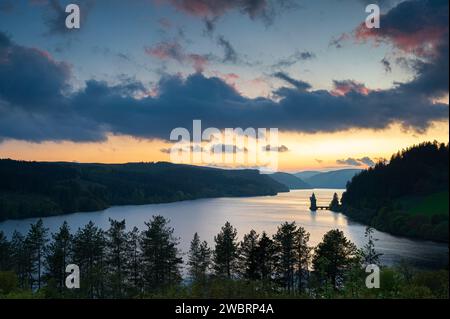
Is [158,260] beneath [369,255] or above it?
beneath

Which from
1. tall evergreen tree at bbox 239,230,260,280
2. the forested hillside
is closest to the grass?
the forested hillside

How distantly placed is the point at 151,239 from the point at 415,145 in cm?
12570

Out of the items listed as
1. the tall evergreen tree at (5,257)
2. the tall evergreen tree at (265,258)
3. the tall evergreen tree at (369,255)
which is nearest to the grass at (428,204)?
the tall evergreen tree at (369,255)

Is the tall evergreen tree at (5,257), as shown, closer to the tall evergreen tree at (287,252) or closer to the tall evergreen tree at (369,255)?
the tall evergreen tree at (287,252)

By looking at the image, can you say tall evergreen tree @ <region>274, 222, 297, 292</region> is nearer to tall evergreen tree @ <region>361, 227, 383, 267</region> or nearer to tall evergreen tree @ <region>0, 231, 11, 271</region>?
tall evergreen tree @ <region>361, 227, 383, 267</region>

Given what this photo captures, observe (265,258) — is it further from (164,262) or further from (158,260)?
(158,260)

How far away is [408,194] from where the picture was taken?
135000mm

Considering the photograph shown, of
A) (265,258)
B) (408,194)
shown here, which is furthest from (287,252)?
(408,194)

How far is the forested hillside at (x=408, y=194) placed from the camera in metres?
106

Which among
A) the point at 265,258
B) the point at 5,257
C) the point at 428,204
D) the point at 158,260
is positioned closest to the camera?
the point at 265,258

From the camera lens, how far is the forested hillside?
10556 cm
